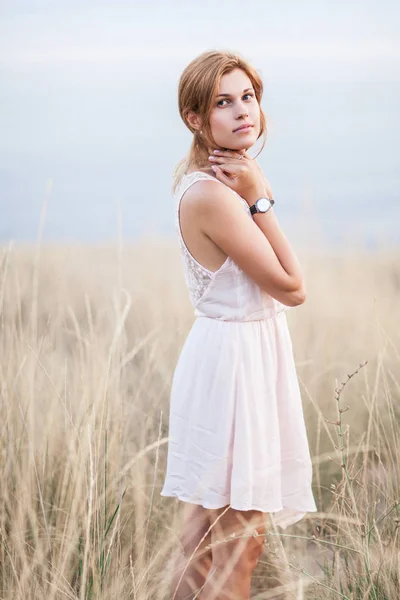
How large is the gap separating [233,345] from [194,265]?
22cm

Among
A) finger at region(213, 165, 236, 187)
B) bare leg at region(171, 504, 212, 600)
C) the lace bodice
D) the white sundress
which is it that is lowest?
bare leg at region(171, 504, 212, 600)

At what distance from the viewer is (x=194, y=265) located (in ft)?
6.05

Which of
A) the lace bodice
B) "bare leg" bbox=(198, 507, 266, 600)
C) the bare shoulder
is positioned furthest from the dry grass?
the bare shoulder

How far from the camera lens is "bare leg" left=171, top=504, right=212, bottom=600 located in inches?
77.4

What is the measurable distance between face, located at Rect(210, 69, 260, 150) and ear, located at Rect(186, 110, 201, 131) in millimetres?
45

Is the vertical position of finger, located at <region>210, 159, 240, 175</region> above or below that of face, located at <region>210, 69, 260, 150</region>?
below

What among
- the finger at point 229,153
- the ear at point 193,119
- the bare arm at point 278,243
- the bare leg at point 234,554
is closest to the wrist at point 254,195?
the bare arm at point 278,243

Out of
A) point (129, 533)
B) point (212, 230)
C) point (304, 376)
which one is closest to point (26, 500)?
point (129, 533)

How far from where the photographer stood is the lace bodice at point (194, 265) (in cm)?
180

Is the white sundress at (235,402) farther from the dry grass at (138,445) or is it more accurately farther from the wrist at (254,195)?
the dry grass at (138,445)

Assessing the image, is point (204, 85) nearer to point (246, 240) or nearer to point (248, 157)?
point (248, 157)

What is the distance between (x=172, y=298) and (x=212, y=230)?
10.2 feet

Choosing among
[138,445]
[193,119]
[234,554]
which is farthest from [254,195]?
[138,445]

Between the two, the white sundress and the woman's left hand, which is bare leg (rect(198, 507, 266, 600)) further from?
the woman's left hand
